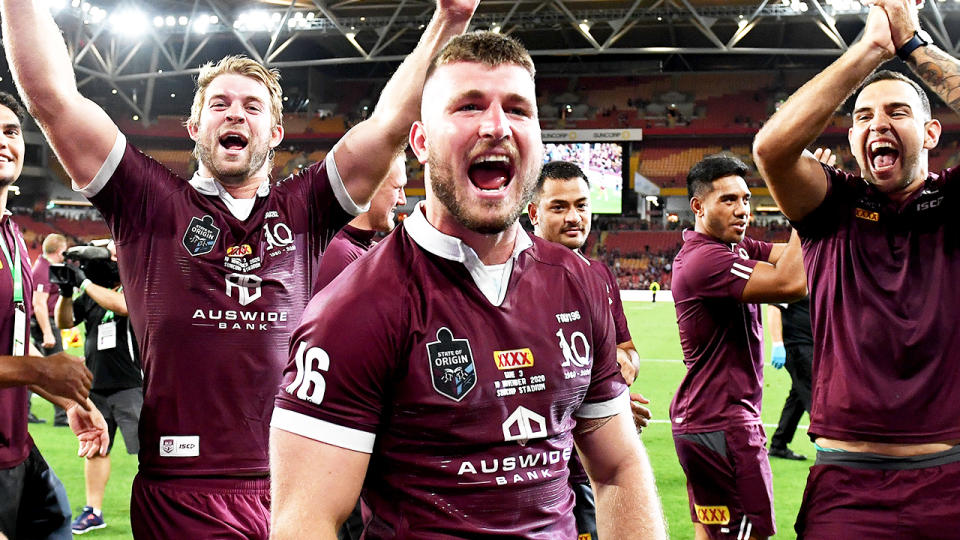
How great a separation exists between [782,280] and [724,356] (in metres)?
0.63

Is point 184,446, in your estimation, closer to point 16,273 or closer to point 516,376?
point 16,273

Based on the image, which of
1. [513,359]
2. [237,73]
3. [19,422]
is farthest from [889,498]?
[19,422]

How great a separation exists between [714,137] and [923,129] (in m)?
44.0

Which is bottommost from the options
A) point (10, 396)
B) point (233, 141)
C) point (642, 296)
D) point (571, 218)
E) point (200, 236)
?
point (642, 296)

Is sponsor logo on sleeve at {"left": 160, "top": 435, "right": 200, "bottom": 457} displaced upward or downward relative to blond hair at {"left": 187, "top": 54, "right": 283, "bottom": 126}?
downward

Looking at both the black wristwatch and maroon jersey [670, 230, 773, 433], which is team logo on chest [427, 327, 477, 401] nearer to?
the black wristwatch

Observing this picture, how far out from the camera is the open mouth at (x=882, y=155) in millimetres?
3479

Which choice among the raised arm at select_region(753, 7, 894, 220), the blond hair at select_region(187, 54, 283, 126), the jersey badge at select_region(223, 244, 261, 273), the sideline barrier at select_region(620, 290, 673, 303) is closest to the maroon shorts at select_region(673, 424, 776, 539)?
the raised arm at select_region(753, 7, 894, 220)

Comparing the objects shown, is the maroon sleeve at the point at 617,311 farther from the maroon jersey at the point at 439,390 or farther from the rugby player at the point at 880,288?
the maroon jersey at the point at 439,390

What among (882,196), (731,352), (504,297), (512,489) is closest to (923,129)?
(882,196)

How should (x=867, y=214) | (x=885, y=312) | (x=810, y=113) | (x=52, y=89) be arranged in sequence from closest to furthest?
1. (x=52, y=89)
2. (x=810, y=113)
3. (x=885, y=312)
4. (x=867, y=214)

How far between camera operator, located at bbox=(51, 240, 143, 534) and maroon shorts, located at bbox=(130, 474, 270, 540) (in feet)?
9.31

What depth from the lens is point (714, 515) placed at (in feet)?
15.8

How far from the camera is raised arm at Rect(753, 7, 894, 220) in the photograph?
3.20 metres
